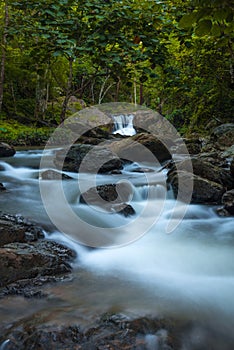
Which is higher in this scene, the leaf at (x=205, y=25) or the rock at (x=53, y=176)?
the leaf at (x=205, y=25)

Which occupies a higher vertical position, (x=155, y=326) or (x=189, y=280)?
(x=155, y=326)

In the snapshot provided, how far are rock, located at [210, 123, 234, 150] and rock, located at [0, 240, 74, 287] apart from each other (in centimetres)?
852

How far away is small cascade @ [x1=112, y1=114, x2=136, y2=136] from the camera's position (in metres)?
19.5

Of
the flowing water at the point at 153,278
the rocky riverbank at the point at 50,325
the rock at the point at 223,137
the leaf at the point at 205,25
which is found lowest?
the flowing water at the point at 153,278

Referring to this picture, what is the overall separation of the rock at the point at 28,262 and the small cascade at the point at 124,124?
16.3 m

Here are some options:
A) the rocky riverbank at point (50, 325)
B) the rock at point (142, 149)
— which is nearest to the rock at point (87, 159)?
the rock at point (142, 149)

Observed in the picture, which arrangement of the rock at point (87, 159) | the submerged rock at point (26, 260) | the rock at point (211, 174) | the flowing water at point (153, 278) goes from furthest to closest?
the rock at point (87, 159)
the rock at point (211, 174)
the submerged rock at point (26, 260)
the flowing water at point (153, 278)

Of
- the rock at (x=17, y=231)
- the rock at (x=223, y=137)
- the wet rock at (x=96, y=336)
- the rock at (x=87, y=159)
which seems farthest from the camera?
the rock at (x=223, y=137)

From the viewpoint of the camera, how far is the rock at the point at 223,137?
34.8ft

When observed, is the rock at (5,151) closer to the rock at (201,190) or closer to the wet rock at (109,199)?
the wet rock at (109,199)

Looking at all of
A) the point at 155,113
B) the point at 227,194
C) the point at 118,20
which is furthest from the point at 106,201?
the point at 155,113

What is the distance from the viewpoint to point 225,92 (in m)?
12.4

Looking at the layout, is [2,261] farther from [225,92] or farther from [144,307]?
[225,92]

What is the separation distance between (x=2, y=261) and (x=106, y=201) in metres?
2.60
